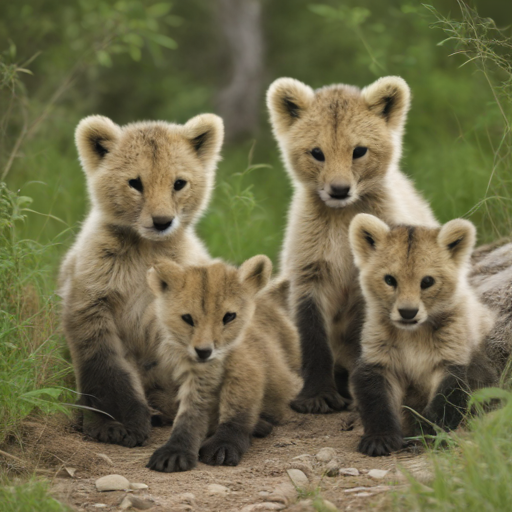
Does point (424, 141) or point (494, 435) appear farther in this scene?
point (424, 141)

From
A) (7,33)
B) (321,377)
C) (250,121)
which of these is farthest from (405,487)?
(250,121)

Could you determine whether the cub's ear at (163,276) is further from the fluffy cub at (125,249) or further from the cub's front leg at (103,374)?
the cub's front leg at (103,374)

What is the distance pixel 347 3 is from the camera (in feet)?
51.0

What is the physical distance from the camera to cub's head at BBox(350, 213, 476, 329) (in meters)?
4.64

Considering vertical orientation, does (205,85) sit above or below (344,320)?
above

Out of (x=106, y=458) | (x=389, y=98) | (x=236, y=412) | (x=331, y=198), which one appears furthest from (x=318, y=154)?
(x=106, y=458)

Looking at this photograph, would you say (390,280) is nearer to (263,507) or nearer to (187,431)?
(187,431)

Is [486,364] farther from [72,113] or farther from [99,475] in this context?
[72,113]

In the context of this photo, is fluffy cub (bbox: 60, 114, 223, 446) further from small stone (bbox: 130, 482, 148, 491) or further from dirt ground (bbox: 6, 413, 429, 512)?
small stone (bbox: 130, 482, 148, 491)

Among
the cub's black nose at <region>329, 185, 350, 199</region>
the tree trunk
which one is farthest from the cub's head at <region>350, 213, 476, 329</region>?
the tree trunk

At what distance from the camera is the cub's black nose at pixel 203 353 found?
14.9ft

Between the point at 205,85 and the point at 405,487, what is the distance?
16.0m

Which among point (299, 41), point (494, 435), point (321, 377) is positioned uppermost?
point (299, 41)

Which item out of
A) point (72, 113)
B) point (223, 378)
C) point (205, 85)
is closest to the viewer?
point (223, 378)
